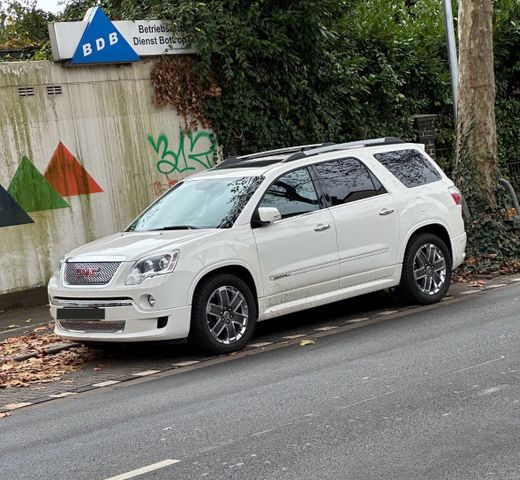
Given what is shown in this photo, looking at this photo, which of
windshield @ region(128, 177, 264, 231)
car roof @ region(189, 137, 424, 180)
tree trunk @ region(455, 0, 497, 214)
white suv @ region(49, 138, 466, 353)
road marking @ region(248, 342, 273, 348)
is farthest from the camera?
tree trunk @ region(455, 0, 497, 214)

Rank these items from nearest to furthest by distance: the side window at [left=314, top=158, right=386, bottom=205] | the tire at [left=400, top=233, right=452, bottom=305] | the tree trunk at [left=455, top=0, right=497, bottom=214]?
the side window at [left=314, top=158, right=386, bottom=205] → the tire at [left=400, top=233, right=452, bottom=305] → the tree trunk at [left=455, top=0, right=497, bottom=214]

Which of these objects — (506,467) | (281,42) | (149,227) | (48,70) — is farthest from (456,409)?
(281,42)

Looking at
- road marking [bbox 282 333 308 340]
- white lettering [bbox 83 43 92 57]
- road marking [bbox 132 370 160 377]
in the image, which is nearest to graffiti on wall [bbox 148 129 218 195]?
white lettering [bbox 83 43 92 57]

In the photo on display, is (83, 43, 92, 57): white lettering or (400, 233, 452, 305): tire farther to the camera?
(83, 43, 92, 57): white lettering

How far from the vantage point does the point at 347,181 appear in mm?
11555

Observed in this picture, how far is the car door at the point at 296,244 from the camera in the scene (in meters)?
10.5

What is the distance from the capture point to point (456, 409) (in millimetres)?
6984

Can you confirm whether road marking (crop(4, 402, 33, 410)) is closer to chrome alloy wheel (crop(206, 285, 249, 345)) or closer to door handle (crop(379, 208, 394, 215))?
chrome alloy wheel (crop(206, 285, 249, 345))

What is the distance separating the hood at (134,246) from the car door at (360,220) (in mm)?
1667

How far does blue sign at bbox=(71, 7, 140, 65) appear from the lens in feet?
49.4

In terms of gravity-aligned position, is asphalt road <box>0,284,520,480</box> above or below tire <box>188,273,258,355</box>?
below

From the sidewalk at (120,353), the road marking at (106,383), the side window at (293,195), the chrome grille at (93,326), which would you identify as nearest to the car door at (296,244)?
the side window at (293,195)

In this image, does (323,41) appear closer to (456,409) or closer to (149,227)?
(149,227)

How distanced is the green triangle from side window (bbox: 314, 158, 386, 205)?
5035mm
